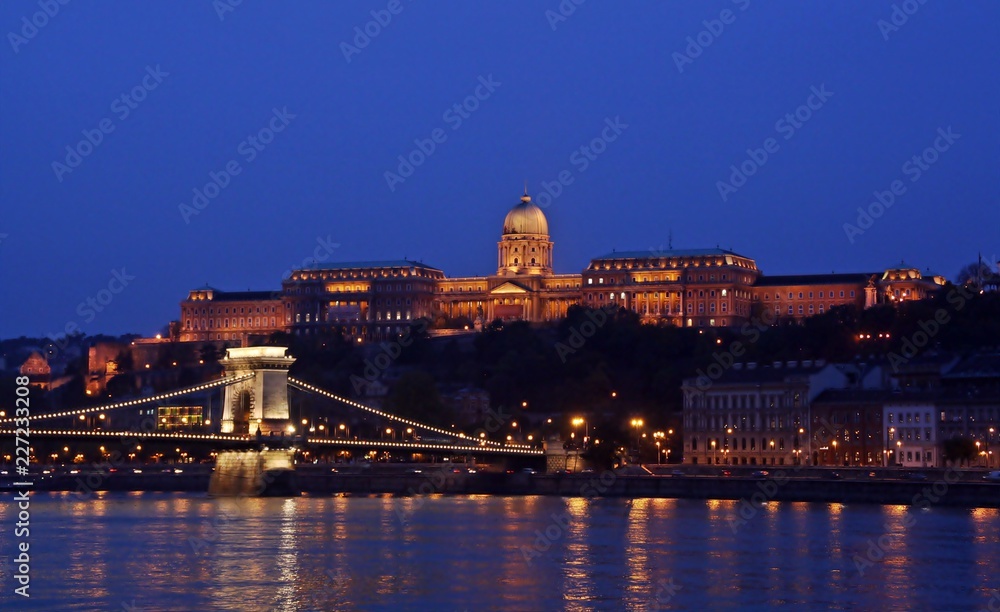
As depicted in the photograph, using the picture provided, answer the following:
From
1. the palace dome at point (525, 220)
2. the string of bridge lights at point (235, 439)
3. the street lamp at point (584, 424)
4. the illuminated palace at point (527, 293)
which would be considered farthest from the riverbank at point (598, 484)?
the palace dome at point (525, 220)

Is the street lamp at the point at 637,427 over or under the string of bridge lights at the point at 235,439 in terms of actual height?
over

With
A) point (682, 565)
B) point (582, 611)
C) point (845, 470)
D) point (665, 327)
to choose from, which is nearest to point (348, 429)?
point (845, 470)

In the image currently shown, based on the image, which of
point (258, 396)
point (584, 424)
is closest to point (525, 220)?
point (584, 424)

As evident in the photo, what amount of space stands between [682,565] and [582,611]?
6.41 meters

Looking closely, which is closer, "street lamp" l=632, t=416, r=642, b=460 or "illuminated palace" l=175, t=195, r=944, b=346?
"street lamp" l=632, t=416, r=642, b=460

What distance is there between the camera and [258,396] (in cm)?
6506

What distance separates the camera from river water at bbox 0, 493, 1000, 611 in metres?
32.7

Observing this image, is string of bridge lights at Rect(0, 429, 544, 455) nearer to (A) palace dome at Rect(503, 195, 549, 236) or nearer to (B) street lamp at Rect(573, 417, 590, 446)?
(B) street lamp at Rect(573, 417, 590, 446)

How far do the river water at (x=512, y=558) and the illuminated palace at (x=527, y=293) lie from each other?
59890mm

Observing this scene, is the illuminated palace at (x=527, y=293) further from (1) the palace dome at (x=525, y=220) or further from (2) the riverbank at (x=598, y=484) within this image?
(2) the riverbank at (x=598, y=484)

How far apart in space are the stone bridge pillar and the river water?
399 inches

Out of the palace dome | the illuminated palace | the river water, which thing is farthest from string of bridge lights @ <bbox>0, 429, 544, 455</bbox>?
the palace dome

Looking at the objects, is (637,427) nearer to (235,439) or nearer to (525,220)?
(235,439)

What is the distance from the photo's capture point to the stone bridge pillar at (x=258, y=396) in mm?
64375
